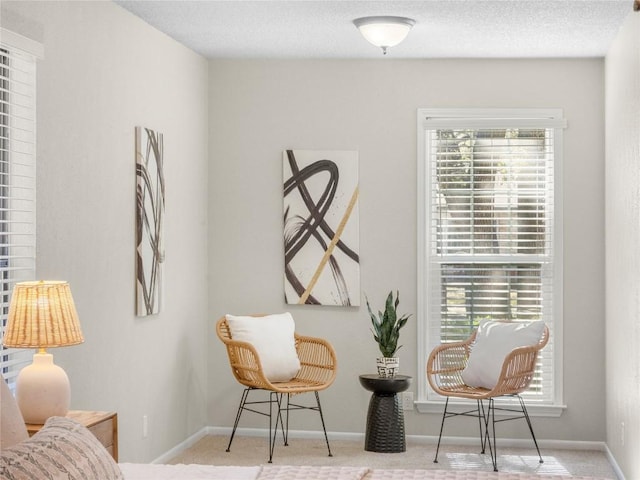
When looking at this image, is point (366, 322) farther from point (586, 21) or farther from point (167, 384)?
point (586, 21)

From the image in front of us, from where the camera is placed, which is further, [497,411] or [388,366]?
[497,411]

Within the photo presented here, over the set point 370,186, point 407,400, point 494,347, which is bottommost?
point 407,400

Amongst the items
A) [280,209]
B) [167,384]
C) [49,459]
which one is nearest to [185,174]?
[280,209]

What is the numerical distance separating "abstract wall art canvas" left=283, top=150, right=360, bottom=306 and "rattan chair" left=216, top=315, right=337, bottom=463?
1.24ft

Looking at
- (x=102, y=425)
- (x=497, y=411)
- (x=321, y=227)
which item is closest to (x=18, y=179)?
(x=102, y=425)

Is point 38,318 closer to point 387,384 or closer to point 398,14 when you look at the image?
point 398,14

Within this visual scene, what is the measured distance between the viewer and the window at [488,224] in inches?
239

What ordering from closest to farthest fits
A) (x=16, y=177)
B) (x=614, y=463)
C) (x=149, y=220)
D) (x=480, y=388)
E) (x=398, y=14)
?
(x=16, y=177) < (x=398, y=14) < (x=149, y=220) < (x=614, y=463) < (x=480, y=388)

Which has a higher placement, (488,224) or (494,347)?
(488,224)

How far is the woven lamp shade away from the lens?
3332mm

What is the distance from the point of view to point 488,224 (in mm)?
6133

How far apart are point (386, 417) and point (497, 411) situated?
0.83 meters

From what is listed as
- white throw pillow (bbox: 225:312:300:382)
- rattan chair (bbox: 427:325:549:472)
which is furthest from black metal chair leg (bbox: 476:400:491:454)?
white throw pillow (bbox: 225:312:300:382)

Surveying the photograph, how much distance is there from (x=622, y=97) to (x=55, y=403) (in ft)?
11.6
